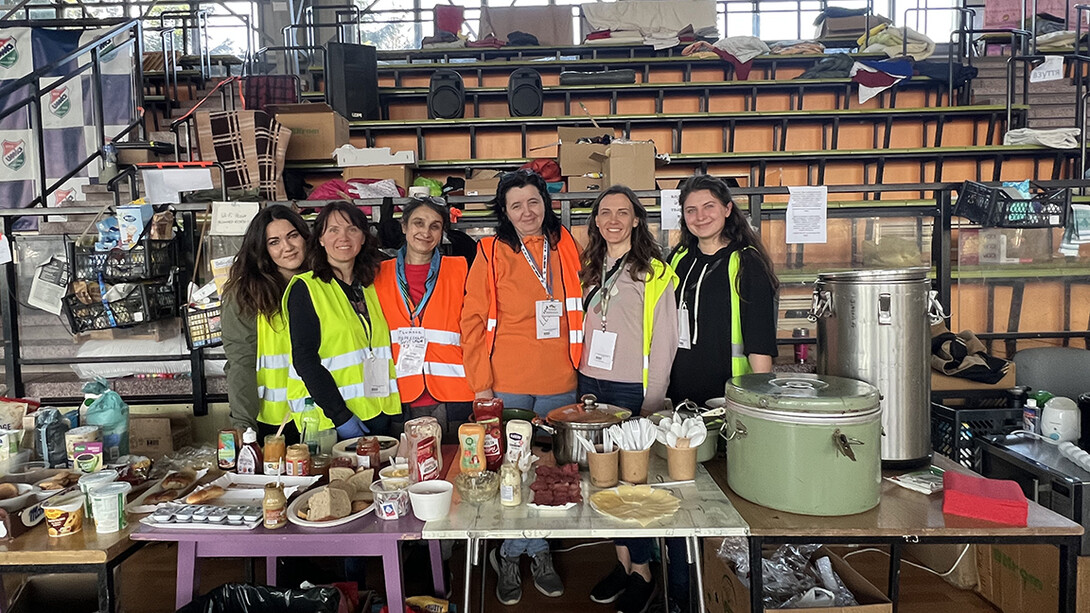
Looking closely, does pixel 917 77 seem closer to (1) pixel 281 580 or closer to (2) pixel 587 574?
(2) pixel 587 574

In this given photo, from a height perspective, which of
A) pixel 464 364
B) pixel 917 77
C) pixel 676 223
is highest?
pixel 917 77

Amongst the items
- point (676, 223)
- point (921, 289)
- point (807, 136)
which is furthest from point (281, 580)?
point (807, 136)

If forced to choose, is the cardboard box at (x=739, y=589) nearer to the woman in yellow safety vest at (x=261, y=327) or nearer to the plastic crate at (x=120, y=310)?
the woman in yellow safety vest at (x=261, y=327)

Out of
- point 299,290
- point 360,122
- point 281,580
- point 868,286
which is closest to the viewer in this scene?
point 868,286

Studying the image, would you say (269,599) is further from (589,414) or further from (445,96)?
(445,96)

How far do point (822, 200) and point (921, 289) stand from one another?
1.07 metres

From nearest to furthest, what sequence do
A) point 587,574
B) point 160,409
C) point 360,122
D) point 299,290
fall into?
point 299,290, point 587,574, point 160,409, point 360,122

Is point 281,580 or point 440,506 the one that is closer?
point 440,506

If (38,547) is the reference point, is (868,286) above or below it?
above

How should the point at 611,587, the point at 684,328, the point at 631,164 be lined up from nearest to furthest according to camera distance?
the point at 684,328 < the point at 611,587 < the point at 631,164

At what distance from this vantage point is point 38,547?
67.4 inches

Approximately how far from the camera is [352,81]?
6.66 metres

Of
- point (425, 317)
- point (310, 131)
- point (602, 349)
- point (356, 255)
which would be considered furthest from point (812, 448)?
point (310, 131)

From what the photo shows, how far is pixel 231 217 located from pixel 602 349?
5.98 ft
